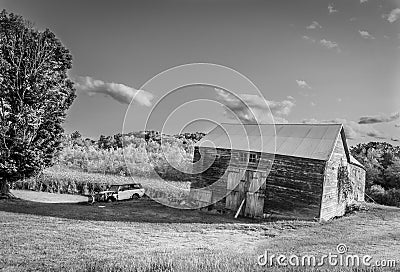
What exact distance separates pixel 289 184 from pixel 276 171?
102 centimetres

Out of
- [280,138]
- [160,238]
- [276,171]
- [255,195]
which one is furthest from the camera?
[280,138]

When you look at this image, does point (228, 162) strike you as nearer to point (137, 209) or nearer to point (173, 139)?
point (137, 209)

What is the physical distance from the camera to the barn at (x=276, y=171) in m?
17.0

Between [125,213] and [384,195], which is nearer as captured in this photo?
[125,213]

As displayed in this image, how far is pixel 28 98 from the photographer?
1902cm

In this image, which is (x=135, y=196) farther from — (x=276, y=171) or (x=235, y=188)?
(x=276, y=171)

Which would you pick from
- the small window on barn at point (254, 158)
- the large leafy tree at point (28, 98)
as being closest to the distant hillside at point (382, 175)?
the small window on barn at point (254, 158)

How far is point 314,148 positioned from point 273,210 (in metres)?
4.12

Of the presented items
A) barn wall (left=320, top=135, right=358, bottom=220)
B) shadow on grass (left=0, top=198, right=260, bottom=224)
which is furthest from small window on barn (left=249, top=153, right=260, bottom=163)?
barn wall (left=320, top=135, right=358, bottom=220)

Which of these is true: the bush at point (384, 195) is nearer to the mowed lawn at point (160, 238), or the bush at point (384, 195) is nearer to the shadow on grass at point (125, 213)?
the mowed lawn at point (160, 238)

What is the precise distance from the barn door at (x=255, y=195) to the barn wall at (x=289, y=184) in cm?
25

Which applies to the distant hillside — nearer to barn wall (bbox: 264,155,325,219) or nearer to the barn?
the barn

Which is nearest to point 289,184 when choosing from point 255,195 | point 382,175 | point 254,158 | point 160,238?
point 255,195

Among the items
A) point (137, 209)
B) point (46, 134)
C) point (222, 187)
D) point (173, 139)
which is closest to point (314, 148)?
point (222, 187)
